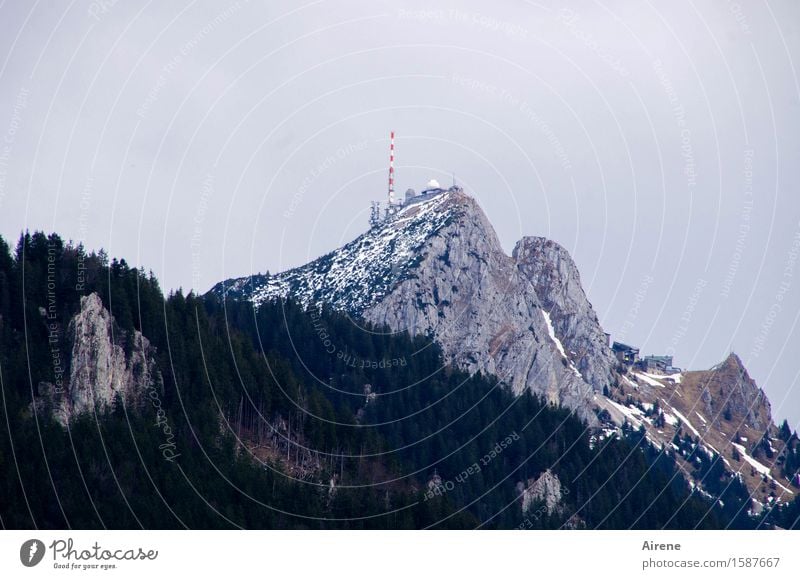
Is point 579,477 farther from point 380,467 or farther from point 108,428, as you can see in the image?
point 108,428

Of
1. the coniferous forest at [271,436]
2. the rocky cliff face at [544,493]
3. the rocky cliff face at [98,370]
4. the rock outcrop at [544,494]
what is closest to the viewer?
the coniferous forest at [271,436]

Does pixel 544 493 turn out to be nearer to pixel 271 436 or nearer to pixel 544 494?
pixel 544 494

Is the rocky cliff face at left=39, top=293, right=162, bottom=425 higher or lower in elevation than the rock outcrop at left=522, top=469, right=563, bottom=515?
higher

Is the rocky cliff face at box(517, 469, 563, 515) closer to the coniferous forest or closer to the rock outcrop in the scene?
the rock outcrop

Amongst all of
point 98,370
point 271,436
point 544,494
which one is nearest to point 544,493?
point 544,494

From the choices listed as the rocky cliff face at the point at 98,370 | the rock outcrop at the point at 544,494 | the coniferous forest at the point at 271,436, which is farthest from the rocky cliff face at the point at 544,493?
the rocky cliff face at the point at 98,370

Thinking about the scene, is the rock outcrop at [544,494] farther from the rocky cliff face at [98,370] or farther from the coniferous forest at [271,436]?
the rocky cliff face at [98,370]

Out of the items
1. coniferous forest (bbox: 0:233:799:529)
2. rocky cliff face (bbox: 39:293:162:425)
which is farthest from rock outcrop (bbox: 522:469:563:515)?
rocky cliff face (bbox: 39:293:162:425)
